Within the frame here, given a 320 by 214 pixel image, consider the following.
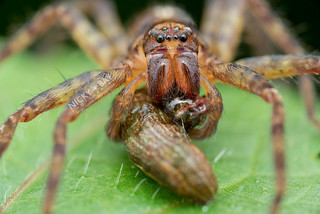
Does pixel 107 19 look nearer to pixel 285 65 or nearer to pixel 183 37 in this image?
pixel 183 37

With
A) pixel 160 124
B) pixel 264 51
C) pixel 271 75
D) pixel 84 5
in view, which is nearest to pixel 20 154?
pixel 160 124

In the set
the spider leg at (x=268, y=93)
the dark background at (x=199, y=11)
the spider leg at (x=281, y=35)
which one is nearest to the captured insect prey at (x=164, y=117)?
the spider leg at (x=268, y=93)

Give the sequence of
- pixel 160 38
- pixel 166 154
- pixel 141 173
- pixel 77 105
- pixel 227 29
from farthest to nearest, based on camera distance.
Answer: pixel 227 29 → pixel 160 38 → pixel 141 173 → pixel 77 105 → pixel 166 154

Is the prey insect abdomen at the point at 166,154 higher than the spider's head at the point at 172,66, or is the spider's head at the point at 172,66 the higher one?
the spider's head at the point at 172,66

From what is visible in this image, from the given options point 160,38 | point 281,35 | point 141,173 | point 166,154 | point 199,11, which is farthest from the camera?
point 199,11

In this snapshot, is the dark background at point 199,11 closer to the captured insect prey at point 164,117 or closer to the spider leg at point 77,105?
the captured insect prey at point 164,117

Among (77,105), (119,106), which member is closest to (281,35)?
(119,106)
